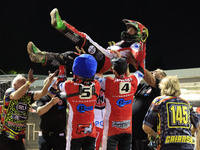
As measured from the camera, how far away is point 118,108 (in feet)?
10.9

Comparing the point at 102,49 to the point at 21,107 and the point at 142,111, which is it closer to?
the point at 142,111

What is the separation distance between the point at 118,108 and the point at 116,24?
46.5 ft

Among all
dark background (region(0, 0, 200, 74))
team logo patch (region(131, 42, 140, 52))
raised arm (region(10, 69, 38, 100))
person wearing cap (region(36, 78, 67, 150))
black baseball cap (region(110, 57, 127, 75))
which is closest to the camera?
black baseball cap (region(110, 57, 127, 75))

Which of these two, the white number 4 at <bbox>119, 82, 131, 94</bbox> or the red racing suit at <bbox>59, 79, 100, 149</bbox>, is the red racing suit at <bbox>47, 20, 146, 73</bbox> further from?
the red racing suit at <bbox>59, 79, 100, 149</bbox>

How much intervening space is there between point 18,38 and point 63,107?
19.7m

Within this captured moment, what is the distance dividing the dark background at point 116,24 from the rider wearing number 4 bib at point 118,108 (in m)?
11.5

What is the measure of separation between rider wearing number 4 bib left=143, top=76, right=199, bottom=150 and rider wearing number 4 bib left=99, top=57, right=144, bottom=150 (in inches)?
15.8

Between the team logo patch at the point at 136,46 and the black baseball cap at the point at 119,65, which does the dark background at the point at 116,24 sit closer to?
the team logo patch at the point at 136,46

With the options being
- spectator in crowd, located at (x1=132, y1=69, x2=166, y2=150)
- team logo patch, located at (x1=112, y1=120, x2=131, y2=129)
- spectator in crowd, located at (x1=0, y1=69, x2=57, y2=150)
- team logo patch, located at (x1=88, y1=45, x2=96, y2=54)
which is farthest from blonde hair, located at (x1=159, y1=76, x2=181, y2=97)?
spectator in crowd, located at (x1=0, y1=69, x2=57, y2=150)

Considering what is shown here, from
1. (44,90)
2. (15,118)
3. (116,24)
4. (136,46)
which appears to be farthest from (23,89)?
(116,24)

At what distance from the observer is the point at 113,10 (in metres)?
16.7

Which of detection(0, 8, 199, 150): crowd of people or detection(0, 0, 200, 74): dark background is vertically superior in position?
detection(0, 0, 200, 74): dark background

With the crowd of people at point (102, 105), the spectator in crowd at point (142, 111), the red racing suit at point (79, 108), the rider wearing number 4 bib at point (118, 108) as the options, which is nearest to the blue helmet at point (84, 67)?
the crowd of people at point (102, 105)

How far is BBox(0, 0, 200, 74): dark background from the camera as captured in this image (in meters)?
15.4
